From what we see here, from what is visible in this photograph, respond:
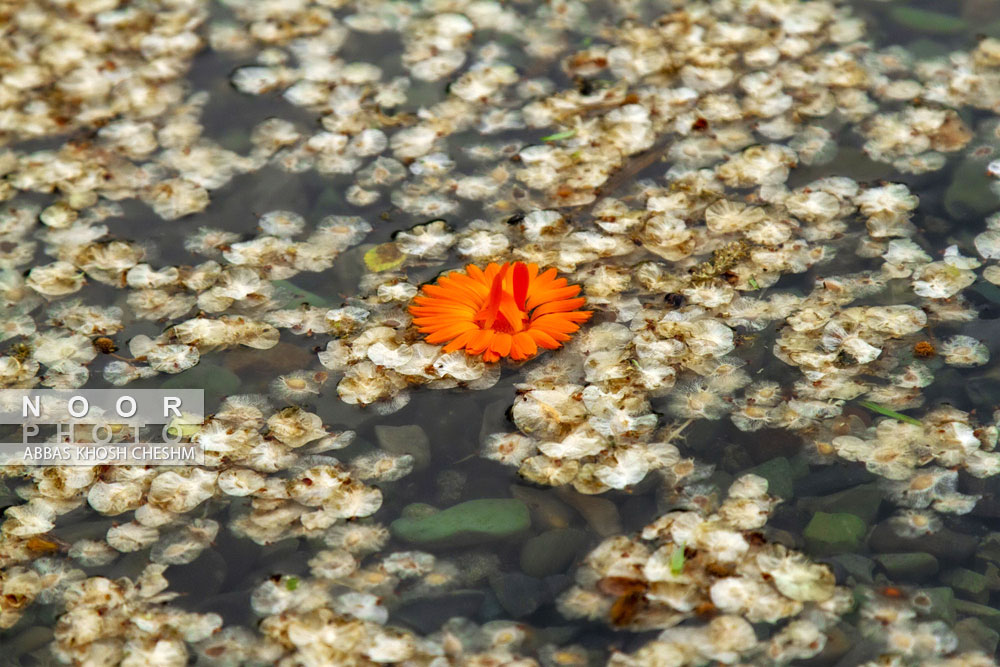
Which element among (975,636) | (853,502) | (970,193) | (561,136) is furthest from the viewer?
(561,136)

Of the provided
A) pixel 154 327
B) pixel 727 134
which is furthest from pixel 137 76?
pixel 727 134

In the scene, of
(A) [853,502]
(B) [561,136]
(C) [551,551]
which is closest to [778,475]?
(A) [853,502]

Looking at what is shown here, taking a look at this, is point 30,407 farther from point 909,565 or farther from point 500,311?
point 909,565

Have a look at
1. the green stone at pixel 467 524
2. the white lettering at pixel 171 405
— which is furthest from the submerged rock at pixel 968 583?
the white lettering at pixel 171 405

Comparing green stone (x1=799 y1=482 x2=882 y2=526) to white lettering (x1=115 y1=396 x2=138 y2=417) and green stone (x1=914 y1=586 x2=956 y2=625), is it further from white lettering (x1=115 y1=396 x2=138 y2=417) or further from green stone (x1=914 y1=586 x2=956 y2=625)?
white lettering (x1=115 y1=396 x2=138 y2=417)

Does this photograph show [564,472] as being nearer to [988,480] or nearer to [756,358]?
[756,358]

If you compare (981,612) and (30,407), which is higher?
(981,612)
